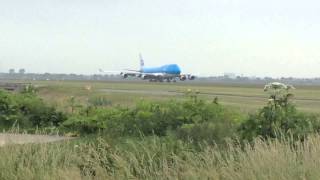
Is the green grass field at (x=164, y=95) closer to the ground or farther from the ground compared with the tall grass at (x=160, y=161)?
closer to the ground

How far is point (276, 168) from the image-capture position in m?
6.18

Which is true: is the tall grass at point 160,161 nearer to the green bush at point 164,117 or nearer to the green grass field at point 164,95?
the green bush at point 164,117

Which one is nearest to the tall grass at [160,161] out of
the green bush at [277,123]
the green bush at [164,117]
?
the green bush at [277,123]

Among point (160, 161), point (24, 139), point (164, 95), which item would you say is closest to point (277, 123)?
point (160, 161)

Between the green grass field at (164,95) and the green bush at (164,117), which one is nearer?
the green bush at (164,117)

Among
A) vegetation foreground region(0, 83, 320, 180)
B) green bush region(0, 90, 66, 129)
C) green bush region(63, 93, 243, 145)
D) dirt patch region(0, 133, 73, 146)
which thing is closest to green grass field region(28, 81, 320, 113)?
green bush region(0, 90, 66, 129)

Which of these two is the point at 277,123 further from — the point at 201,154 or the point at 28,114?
the point at 28,114

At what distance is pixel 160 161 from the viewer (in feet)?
24.1

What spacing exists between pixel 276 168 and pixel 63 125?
40.4 ft

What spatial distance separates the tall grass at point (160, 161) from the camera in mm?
6293

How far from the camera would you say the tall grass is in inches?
248

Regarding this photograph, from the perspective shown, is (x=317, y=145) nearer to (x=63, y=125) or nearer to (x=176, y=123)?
(x=176, y=123)

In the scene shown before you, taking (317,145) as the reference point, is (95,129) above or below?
below

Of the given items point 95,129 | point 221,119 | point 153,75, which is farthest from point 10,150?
point 153,75
